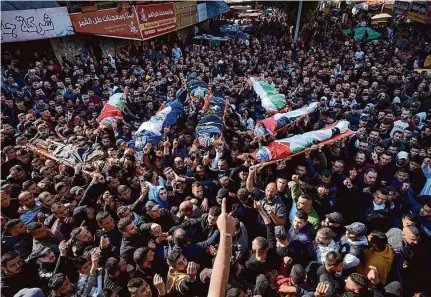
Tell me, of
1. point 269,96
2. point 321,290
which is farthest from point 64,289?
point 269,96

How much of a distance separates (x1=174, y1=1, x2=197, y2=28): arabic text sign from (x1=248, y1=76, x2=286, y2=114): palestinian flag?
9973mm

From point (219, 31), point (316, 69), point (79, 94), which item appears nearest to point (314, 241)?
point (79, 94)

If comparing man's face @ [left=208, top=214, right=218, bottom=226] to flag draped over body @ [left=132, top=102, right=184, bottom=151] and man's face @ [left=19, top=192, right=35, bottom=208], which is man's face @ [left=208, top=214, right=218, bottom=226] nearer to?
man's face @ [left=19, top=192, right=35, bottom=208]

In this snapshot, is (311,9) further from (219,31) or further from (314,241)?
(314,241)

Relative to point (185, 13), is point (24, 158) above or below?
below

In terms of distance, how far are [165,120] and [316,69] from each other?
6.64 metres

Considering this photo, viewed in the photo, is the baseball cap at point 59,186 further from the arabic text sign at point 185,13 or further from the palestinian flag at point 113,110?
the arabic text sign at point 185,13

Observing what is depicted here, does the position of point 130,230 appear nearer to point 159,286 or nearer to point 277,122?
point 159,286

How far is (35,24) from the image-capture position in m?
10.4

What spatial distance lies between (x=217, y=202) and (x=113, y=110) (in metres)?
4.51

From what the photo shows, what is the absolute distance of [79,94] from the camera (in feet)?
28.5

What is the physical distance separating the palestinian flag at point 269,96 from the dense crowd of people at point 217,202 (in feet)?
1.00

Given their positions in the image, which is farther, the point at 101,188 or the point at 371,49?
the point at 371,49

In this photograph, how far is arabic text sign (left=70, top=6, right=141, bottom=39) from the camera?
1175cm
